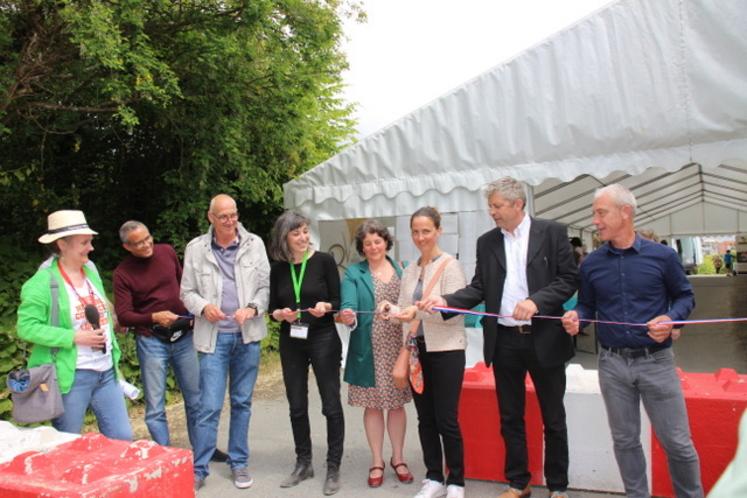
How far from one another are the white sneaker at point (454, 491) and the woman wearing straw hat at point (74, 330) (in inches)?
76.1

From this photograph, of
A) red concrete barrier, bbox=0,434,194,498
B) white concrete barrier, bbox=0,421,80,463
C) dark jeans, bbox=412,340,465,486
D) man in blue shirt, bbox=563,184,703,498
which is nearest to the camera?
red concrete barrier, bbox=0,434,194,498

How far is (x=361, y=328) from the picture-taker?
13.5 ft

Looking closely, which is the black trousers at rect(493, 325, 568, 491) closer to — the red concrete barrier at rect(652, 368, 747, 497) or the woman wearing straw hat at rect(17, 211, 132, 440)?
the red concrete barrier at rect(652, 368, 747, 497)

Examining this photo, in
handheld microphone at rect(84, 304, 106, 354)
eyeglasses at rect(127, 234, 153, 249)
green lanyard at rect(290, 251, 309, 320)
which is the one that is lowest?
handheld microphone at rect(84, 304, 106, 354)

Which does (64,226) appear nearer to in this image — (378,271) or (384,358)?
(378,271)

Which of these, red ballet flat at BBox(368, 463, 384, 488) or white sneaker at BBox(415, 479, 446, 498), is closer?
white sneaker at BBox(415, 479, 446, 498)

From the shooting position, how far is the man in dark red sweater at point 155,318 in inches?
172

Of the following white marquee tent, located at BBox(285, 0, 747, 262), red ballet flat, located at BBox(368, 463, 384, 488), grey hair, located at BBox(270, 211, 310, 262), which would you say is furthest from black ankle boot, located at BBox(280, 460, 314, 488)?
white marquee tent, located at BBox(285, 0, 747, 262)

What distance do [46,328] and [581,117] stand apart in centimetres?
480

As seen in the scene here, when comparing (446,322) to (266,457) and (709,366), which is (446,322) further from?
(709,366)

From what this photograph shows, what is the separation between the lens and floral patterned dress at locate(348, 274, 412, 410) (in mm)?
4090

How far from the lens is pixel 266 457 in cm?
496

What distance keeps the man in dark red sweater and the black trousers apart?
2.27 meters

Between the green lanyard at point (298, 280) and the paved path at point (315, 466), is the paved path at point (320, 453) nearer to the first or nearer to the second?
the paved path at point (315, 466)
